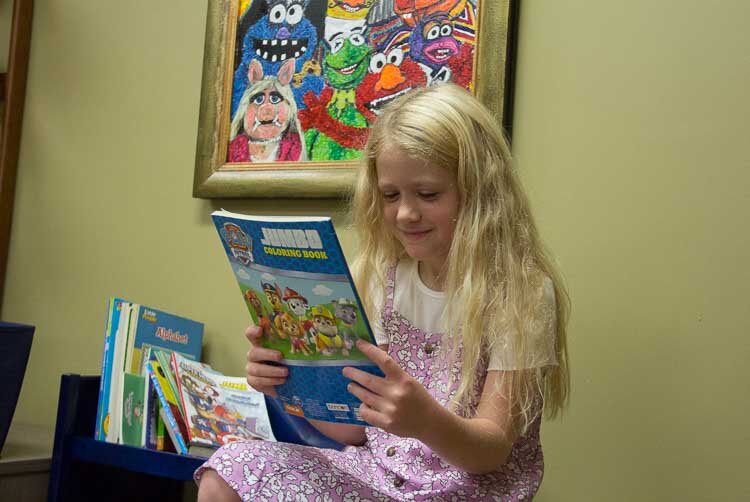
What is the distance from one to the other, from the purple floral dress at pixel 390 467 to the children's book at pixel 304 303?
0.24ft

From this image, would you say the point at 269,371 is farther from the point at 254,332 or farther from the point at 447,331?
the point at 447,331

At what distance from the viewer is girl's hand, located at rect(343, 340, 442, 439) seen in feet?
3.09

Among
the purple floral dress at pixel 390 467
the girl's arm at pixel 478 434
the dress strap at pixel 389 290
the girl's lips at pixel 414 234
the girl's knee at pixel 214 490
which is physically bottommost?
the girl's knee at pixel 214 490

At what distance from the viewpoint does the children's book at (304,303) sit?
0.94m

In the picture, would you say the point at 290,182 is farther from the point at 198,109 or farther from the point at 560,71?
the point at 560,71

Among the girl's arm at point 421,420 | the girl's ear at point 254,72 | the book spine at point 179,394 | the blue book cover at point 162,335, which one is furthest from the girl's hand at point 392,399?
the girl's ear at point 254,72

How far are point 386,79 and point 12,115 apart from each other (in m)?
1.01

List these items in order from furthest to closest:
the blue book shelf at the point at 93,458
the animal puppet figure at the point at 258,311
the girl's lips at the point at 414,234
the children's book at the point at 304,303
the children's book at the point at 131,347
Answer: the children's book at the point at 131,347 → the blue book shelf at the point at 93,458 → the girl's lips at the point at 414,234 → the animal puppet figure at the point at 258,311 → the children's book at the point at 304,303

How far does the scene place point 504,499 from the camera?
1.08 metres

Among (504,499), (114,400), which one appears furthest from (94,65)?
(504,499)

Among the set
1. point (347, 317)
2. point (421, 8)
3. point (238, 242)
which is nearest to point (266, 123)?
point (421, 8)

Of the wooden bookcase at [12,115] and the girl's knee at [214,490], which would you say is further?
the wooden bookcase at [12,115]

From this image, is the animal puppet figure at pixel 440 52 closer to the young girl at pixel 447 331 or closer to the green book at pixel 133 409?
the young girl at pixel 447 331

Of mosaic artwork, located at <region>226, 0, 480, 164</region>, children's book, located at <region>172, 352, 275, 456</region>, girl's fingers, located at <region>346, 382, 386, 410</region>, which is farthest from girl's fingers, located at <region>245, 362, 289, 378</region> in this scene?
mosaic artwork, located at <region>226, 0, 480, 164</region>
